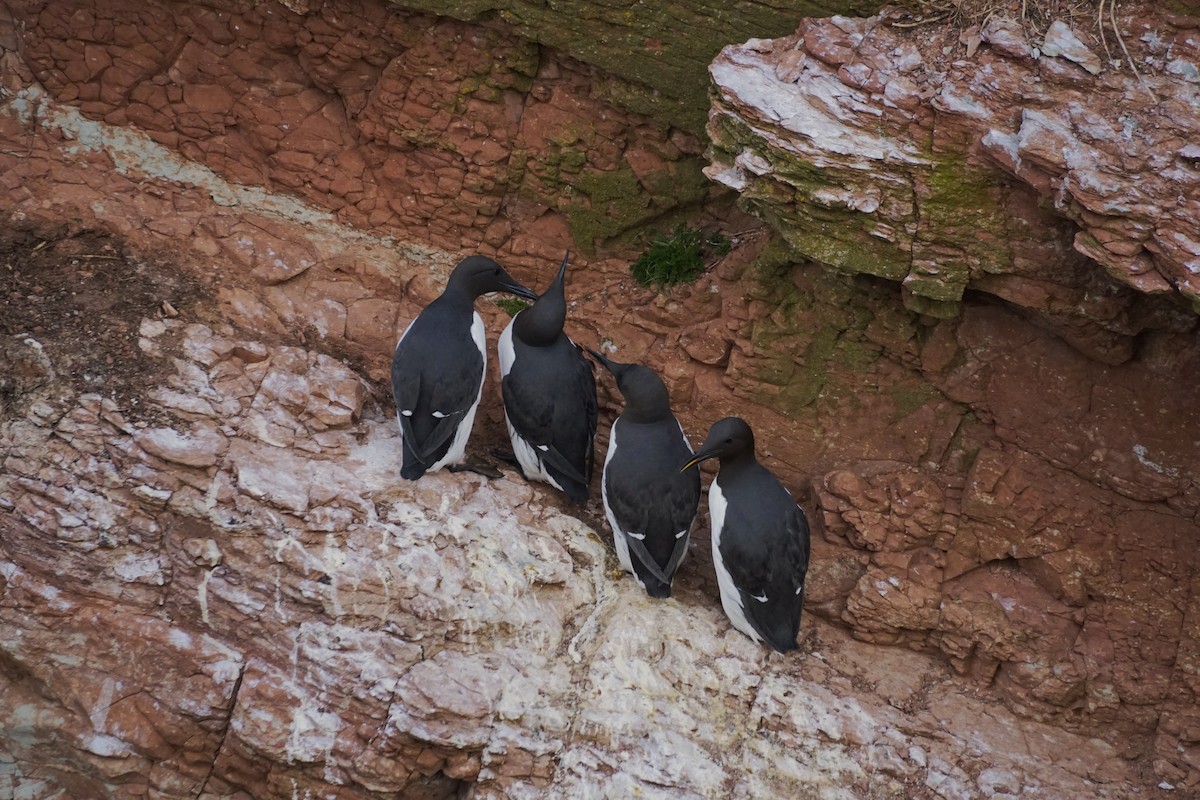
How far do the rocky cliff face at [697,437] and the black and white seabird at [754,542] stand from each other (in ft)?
0.90

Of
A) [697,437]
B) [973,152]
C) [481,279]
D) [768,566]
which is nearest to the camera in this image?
[973,152]

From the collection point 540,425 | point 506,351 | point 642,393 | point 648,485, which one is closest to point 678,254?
point 642,393

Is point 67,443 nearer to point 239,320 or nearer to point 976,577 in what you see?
point 239,320

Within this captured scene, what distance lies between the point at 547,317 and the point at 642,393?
0.75 m

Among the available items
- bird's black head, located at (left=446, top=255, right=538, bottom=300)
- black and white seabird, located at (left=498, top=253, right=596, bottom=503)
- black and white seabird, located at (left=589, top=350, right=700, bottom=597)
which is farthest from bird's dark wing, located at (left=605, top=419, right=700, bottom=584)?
bird's black head, located at (left=446, top=255, right=538, bottom=300)

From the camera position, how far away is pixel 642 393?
685 centimetres

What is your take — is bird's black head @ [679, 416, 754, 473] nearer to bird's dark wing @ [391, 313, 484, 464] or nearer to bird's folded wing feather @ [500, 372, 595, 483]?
bird's folded wing feather @ [500, 372, 595, 483]

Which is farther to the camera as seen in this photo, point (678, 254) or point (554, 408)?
point (678, 254)

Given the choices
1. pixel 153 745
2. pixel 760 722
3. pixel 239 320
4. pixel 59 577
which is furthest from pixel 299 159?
pixel 760 722

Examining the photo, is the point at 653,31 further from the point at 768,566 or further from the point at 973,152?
the point at 768,566

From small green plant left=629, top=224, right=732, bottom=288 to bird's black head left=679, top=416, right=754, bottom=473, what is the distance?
4.21 ft

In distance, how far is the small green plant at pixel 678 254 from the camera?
7496mm

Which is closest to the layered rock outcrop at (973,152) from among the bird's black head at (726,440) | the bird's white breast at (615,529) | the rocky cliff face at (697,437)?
the rocky cliff face at (697,437)

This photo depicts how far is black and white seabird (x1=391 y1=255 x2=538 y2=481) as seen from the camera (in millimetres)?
6605
